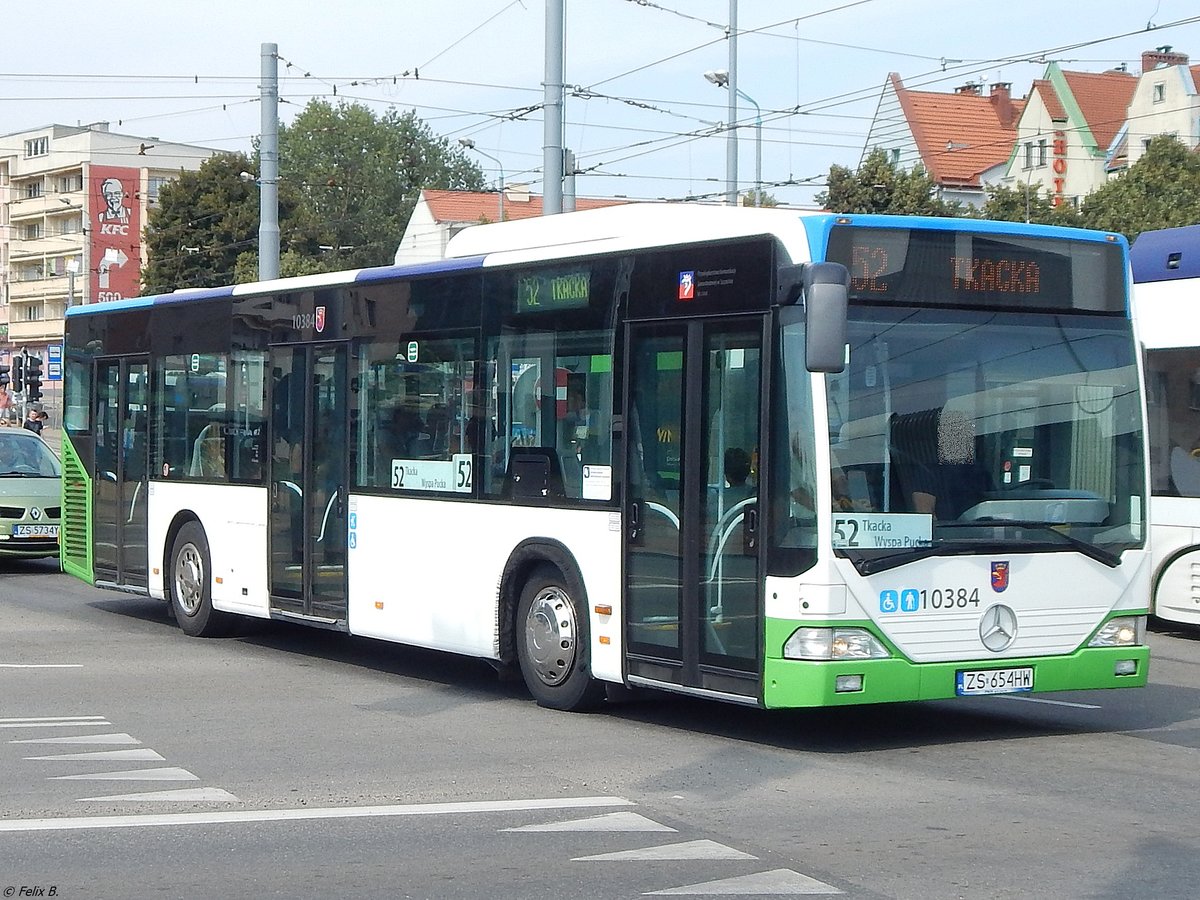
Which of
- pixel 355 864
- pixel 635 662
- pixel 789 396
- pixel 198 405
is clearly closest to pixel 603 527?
pixel 635 662

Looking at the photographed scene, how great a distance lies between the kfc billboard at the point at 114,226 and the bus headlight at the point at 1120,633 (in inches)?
3538

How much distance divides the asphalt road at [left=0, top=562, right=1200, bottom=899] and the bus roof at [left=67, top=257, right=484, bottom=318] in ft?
9.58

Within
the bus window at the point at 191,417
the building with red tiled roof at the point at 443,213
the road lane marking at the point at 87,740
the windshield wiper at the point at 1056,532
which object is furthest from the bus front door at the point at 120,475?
the building with red tiled roof at the point at 443,213

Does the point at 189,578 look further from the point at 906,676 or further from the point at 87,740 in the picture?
the point at 906,676

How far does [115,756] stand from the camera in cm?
946

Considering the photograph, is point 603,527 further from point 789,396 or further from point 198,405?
point 198,405

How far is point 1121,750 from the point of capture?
32.5 feet

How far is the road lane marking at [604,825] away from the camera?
25.1 ft

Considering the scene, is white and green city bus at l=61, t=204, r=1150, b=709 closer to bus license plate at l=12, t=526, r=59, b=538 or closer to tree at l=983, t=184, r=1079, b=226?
bus license plate at l=12, t=526, r=59, b=538

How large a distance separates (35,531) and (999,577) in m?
15.1

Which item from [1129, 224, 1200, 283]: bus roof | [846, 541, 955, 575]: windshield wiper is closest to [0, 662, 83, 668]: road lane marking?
[846, 541, 955, 575]: windshield wiper

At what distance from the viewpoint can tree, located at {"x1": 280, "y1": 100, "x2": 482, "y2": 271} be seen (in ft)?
340

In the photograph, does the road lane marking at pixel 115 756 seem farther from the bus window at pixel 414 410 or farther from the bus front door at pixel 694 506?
the bus window at pixel 414 410

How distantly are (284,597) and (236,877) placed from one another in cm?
778
